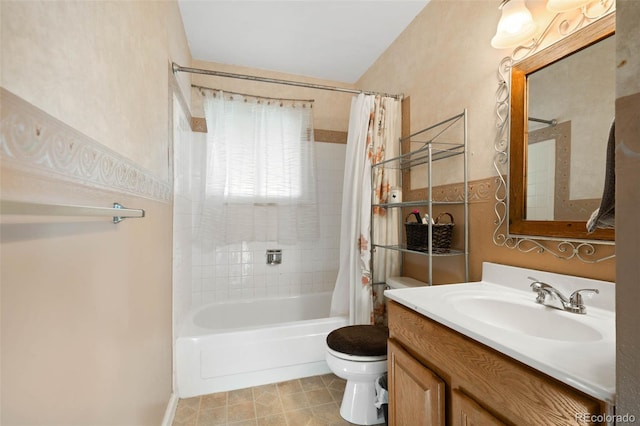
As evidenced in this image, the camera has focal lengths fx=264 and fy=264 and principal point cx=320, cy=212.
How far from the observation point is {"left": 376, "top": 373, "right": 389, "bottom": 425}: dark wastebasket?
133 centimetres

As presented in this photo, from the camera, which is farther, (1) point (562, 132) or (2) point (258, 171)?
(2) point (258, 171)

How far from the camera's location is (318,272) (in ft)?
8.80

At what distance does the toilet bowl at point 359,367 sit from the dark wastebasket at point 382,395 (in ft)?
0.10

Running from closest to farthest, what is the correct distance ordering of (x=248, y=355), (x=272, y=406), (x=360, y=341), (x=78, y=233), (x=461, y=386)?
(x=78, y=233) < (x=461, y=386) < (x=360, y=341) < (x=272, y=406) < (x=248, y=355)

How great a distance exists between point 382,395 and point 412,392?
0.44m

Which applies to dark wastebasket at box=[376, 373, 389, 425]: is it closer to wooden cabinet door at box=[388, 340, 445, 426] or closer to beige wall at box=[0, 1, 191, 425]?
wooden cabinet door at box=[388, 340, 445, 426]

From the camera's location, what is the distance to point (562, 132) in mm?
1008

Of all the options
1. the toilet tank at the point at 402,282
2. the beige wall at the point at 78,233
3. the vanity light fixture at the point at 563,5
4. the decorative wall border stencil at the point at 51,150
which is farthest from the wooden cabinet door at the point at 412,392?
the vanity light fixture at the point at 563,5

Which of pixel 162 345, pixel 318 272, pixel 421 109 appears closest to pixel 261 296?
pixel 318 272

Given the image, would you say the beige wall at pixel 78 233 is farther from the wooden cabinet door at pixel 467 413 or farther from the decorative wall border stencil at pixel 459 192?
the decorative wall border stencil at pixel 459 192

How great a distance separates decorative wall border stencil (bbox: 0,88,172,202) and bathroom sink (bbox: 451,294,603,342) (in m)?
1.16

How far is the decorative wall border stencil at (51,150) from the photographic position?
0.44 m

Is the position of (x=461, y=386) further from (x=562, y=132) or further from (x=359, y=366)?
(x=562, y=132)

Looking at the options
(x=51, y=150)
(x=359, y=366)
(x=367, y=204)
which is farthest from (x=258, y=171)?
(x=51, y=150)
